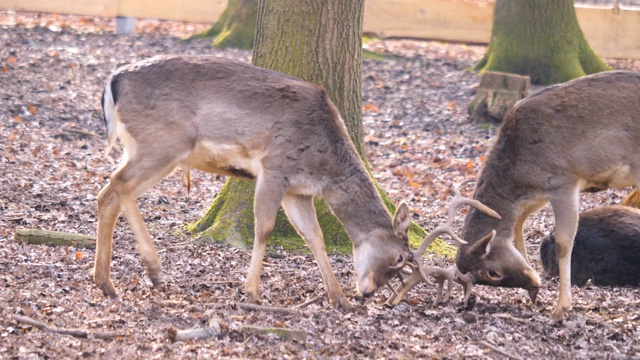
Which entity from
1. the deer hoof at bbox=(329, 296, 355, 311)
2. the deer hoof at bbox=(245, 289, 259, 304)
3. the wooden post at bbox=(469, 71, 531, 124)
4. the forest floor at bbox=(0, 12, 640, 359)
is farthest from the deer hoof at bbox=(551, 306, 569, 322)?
the wooden post at bbox=(469, 71, 531, 124)

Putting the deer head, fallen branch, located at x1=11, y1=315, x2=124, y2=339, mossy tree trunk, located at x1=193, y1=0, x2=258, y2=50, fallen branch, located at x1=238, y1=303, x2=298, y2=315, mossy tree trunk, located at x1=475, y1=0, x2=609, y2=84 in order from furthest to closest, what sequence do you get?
mossy tree trunk, located at x1=193, y1=0, x2=258, y2=50 < mossy tree trunk, located at x1=475, y1=0, x2=609, y2=84 < the deer head < fallen branch, located at x1=238, y1=303, x2=298, y2=315 < fallen branch, located at x1=11, y1=315, x2=124, y2=339

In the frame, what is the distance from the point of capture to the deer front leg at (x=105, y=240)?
22.3 ft

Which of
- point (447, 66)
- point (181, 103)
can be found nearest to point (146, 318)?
point (181, 103)

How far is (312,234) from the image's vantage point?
716cm

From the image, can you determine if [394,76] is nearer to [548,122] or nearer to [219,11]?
Result: [219,11]

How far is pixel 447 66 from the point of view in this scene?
16.4 metres

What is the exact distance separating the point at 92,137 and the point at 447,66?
6958 millimetres

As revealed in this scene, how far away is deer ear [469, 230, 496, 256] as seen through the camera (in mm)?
6923

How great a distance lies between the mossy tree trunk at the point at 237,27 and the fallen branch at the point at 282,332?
11.2 metres

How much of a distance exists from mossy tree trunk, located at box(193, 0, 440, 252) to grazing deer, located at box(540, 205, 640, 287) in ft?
4.28

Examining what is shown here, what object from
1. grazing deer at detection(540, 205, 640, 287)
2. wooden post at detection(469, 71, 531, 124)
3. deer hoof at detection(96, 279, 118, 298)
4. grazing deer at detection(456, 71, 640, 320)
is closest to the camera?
deer hoof at detection(96, 279, 118, 298)

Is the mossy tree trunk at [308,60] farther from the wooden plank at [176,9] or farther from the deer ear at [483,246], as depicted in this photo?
the wooden plank at [176,9]

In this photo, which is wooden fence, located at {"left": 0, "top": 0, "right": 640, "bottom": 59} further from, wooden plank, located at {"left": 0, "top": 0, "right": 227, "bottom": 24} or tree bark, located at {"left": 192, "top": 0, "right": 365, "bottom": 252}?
tree bark, located at {"left": 192, "top": 0, "right": 365, "bottom": 252}

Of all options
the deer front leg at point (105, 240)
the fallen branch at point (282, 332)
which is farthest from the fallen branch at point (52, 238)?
the fallen branch at point (282, 332)
